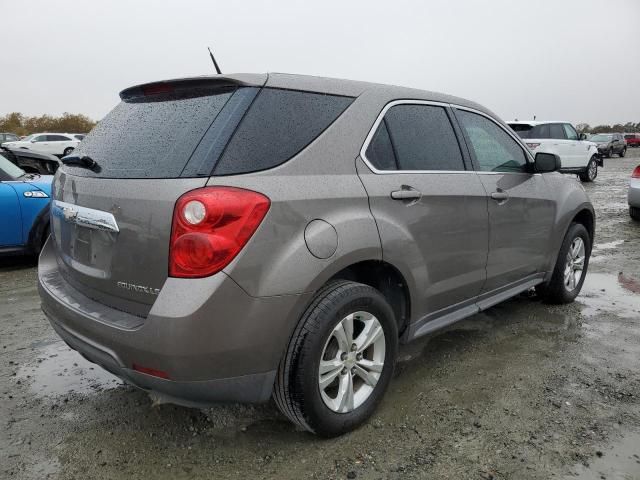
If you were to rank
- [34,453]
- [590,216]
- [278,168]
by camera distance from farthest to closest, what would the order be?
[590,216]
[34,453]
[278,168]

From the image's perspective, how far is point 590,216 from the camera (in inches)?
184

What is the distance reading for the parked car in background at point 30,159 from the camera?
6.67 meters

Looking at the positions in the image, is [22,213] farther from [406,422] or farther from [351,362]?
[406,422]

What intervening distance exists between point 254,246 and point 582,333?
2948 millimetres

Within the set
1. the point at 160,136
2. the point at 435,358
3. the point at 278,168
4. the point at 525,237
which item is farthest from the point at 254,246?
the point at 525,237

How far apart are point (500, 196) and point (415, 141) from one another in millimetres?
823

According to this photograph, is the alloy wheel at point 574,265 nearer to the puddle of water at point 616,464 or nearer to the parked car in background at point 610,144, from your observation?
the puddle of water at point 616,464

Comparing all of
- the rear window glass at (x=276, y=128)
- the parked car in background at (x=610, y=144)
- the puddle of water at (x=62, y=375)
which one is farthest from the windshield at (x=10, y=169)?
the parked car in background at (x=610, y=144)

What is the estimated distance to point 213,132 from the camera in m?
2.20

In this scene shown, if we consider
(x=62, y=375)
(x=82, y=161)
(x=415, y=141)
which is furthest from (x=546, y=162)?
(x=62, y=375)

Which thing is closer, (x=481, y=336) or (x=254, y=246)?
(x=254, y=246)

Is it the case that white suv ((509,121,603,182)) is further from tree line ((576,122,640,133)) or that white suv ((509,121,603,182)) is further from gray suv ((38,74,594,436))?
tree line ((576,122,640,133))

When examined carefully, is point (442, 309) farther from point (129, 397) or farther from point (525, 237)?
point (129, 397)

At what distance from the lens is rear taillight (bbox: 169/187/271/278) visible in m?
2.01
